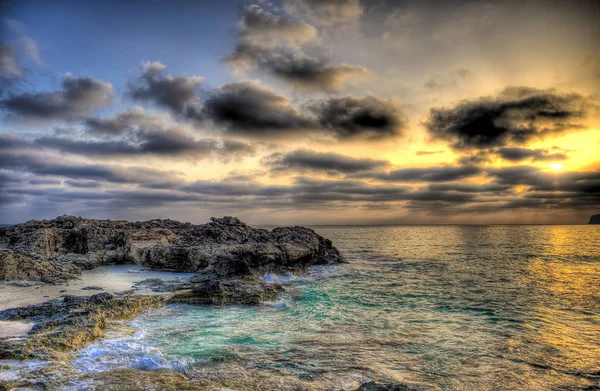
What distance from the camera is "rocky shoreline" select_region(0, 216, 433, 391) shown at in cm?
646

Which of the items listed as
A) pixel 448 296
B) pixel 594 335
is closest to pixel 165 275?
pixel 448 296

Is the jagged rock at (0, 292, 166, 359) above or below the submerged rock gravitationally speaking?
above

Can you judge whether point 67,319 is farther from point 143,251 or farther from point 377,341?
point 143,251

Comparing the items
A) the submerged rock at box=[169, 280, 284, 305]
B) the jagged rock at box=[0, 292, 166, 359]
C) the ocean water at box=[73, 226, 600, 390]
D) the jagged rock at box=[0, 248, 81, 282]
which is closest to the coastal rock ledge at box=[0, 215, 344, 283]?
the jagged rock at box=[0, 248, 81, 282]

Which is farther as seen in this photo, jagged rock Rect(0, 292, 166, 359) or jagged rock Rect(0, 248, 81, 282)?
jagged rock Rect(0, 248, 81, 282)

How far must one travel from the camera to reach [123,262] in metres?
21.6

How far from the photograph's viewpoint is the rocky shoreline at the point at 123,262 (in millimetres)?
6457

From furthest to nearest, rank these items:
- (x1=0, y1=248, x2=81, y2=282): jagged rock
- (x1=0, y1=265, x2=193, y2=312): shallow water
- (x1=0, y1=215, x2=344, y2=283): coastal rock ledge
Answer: (x1=0, y1=215, x2=344, y2=283): coastal rock ledge < (x1=0, y1=248, x2=81, y2=282): jagged rock < (x1=0, y1=265, x2=193, y2=312): shallow water

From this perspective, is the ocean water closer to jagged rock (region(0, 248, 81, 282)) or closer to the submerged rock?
the submerged rock

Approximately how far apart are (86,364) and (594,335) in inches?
623

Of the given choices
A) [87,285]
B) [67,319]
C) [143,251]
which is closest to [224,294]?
[87,285]

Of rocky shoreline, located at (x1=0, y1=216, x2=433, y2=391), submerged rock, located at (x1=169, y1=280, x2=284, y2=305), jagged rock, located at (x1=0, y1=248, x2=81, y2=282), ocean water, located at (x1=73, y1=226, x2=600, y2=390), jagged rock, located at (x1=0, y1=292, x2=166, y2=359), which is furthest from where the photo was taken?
submerged rock, located at (x1=169, y1=280, x2=284, y2=305)

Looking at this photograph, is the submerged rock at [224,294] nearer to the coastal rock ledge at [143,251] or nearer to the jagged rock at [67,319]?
the jagged rock at [67,319]

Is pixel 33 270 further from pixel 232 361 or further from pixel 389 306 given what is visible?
pixel 389 306
